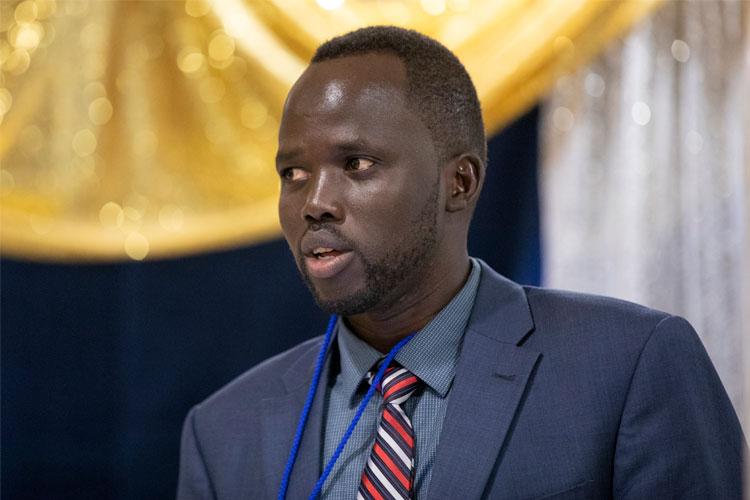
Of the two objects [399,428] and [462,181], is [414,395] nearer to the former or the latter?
[399,428]

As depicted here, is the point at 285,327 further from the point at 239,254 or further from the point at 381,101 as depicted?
the point at 381,101

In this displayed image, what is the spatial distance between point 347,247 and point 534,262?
1205mm

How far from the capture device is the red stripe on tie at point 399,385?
1291mm

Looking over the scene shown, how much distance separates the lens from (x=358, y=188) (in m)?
1.23

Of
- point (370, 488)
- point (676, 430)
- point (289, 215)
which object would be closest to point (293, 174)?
point (289, 215)

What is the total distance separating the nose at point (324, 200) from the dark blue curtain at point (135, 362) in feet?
4.28

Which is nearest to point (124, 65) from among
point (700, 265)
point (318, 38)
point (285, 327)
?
point (318, 38)

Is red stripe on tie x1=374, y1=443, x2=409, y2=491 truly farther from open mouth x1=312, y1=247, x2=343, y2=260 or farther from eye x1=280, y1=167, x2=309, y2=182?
eye x1=280, y1=167, x2=309, y2=182

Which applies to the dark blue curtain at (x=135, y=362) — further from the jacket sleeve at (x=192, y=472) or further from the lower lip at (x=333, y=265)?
the lower lip at (x=333, y=265)

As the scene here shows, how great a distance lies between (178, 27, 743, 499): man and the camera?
1169 millimetres

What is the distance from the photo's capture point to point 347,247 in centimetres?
123

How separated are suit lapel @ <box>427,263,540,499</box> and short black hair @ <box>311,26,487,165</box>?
205 millimetres

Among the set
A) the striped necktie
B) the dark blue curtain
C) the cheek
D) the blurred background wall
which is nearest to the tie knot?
the striped necktie

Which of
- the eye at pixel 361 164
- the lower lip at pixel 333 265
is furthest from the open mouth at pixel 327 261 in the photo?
the eye at pixel 361 164
